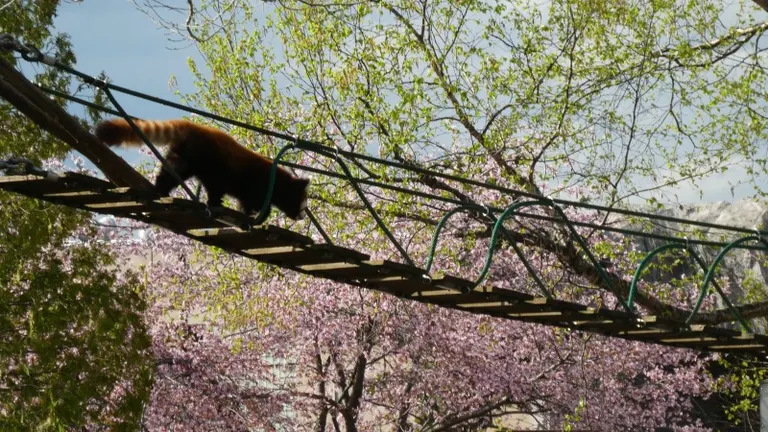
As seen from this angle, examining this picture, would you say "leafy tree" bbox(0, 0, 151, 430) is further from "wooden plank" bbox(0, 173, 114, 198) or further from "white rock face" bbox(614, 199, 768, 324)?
"white rock face" bbox(614, 199, 768, 324)

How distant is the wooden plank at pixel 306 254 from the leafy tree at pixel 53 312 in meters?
3.90

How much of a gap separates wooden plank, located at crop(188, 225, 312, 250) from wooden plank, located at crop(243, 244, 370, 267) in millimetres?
60

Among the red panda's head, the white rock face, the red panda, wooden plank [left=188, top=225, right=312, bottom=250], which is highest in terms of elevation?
the white rock face

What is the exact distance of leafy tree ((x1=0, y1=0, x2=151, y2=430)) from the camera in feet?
25.3

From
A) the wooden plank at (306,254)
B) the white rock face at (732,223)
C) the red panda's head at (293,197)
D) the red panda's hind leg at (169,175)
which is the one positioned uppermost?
the white rock face at (732,223)

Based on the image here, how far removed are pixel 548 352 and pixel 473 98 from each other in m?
4.42

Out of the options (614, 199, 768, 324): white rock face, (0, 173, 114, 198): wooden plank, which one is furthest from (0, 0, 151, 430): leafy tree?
(614, 199, 768, 324): white rock face

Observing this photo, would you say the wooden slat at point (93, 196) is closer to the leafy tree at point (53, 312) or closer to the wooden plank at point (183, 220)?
the wooden plank at point (183, 220)

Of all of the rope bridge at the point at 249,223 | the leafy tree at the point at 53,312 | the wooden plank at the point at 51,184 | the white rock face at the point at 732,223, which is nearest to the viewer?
the wooden plank at the point at 51,184

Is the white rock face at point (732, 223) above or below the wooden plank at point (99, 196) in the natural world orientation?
above

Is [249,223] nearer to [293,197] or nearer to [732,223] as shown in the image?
[293,197]

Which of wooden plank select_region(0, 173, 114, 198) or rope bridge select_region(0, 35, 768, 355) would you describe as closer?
wooden plank select_region(0, 173, 114, 198)

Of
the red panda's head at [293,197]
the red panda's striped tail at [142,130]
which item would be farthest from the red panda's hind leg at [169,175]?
the red panda's head at [293,197]

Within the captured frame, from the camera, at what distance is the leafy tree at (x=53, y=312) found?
7.72 metres
